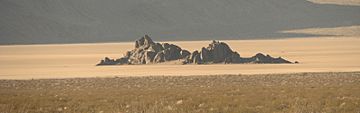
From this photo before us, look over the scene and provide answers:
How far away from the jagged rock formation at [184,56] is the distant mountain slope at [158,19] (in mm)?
52292

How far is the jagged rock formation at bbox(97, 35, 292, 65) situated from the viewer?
41.0 meters

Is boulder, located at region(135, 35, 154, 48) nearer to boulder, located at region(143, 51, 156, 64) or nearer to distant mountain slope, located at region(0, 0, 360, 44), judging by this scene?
boulder, located at region(143, 51, 156, 64)

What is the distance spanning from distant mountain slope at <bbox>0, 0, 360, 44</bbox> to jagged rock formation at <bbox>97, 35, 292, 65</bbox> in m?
52.3

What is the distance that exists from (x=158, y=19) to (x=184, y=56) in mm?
74785

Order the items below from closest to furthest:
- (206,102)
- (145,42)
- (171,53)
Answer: (206,102)
(171,53)
(145,42)

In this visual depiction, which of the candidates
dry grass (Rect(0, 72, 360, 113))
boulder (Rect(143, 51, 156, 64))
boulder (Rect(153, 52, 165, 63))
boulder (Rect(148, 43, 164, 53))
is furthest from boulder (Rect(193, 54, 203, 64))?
dry grass (Rect(0, 72, 360, 113))

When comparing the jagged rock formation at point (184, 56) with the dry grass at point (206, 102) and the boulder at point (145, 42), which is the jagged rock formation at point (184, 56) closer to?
the boulder at point (145, 42)

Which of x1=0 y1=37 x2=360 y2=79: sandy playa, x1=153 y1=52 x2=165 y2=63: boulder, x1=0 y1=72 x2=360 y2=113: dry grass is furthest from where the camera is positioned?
→ x1=153 y1=52 x2=165 y2=63: boulder

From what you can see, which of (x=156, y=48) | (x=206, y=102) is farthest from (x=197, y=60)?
(x=206, y=102)

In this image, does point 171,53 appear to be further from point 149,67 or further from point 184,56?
point 149,67

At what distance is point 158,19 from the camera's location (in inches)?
4624

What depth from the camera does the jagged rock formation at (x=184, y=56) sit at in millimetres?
41000

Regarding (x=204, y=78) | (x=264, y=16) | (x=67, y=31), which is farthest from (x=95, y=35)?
(x=204, y=78)

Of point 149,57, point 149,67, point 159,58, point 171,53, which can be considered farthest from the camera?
point 171,53
